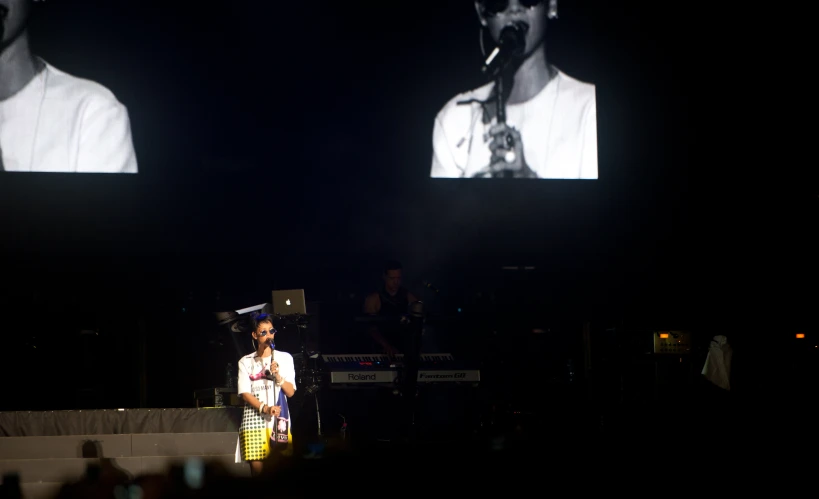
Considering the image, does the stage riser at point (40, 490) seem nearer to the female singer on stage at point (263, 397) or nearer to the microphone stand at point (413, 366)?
the female singer on stage at point (263, 397)

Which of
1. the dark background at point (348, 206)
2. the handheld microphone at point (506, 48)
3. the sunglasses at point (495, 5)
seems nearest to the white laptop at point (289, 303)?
the dark background at point (348, 206)

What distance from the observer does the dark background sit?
23.6ft

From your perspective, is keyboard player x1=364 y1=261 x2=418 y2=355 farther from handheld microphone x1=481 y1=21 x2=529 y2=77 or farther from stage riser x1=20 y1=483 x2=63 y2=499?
handheld microphone x1=481 y1=21 x2=529 y2=77

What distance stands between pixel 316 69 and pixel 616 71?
3.08 meters

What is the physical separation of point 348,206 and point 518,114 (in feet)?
6.41

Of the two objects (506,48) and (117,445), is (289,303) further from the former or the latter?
(506,48)

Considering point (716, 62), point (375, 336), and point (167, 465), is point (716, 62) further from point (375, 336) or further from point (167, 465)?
point (167, 465)

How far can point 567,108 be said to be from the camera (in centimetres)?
779

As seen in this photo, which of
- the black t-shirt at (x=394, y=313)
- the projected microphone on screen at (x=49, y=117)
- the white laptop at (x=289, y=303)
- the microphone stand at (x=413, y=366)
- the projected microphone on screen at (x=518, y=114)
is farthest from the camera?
the projected microphone on screen at (x=518, y=114)

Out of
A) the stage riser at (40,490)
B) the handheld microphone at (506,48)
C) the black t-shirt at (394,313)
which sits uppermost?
the handheld microphone at (506,48)

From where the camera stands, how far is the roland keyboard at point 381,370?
558 centimetres

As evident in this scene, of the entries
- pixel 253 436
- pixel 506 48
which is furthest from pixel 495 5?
pixel 253 436

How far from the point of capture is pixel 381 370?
219 inches

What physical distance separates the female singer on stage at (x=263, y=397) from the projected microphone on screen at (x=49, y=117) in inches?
133
